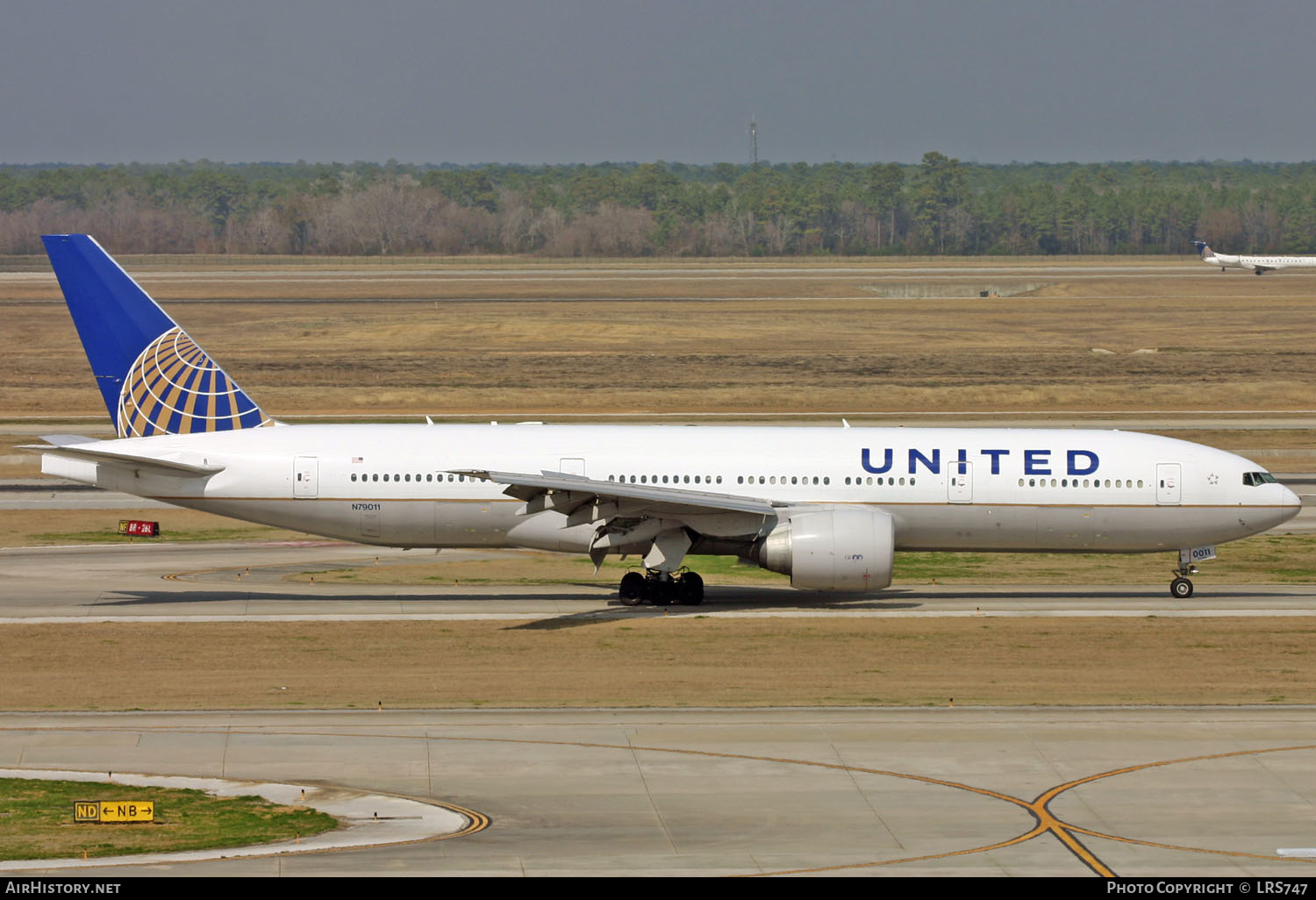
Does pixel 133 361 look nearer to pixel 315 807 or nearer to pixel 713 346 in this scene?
pixel 315 807

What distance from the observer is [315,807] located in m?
21.8

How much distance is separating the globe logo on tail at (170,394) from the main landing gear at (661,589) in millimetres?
10647

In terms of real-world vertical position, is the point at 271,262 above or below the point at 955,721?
above

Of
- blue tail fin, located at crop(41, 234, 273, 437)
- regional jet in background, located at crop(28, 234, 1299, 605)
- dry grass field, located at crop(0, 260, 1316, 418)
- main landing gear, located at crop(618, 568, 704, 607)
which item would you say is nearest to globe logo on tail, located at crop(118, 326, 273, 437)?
blue tail fin, located at crop(41, 234, 273, 437)

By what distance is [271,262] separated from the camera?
184m

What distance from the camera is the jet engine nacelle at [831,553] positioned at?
116 ft

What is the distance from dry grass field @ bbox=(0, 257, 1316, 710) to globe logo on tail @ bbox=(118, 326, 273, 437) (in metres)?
6.60

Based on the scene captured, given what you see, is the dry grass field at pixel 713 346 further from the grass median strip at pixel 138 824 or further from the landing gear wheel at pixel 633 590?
the grass median strip at pixel 138 824

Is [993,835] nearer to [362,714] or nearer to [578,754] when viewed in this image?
[578,754]

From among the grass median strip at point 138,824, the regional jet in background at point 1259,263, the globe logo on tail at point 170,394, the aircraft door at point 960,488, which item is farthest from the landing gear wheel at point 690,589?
the regional jet in background at point 1259,263

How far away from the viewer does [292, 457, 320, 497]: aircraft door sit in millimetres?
37312

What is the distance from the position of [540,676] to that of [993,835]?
37.7 feet

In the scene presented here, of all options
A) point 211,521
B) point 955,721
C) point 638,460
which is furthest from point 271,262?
point 955,721

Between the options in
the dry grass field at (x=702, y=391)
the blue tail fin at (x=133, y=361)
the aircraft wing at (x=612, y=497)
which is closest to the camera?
the dry grass field at (x=702, y=391)
